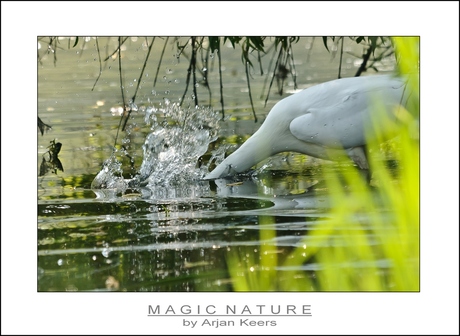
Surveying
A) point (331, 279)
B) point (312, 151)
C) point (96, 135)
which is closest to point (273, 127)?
point (312, 151)

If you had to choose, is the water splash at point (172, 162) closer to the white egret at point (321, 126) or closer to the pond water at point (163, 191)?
the pond water at point (163, 191)

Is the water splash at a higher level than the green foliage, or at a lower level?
higher

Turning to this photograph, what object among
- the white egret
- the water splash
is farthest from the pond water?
the white egret

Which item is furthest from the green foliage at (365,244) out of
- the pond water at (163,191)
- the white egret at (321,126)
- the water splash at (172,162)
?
the water splash at (172,162)

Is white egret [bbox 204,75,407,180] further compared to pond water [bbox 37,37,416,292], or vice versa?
white egret [bbox 204,75,407,180]

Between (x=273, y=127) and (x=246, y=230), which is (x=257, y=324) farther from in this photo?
(x=273, y=127)

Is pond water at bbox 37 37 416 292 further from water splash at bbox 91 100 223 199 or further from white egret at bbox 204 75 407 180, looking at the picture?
white egret at bbox 204 75 407 180

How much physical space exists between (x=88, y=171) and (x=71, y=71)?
1.48 metres

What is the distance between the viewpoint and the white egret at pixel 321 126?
4754mm

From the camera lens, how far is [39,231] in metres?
3.79

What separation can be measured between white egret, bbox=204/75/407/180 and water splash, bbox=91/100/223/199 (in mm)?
170

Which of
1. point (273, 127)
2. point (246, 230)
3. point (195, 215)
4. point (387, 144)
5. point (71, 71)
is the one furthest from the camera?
point (71, 71)

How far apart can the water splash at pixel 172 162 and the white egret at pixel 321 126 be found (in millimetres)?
170

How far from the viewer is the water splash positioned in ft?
15.6
